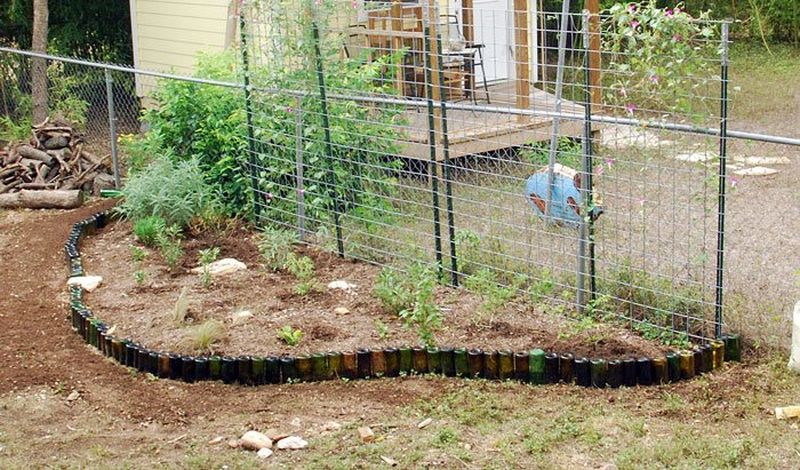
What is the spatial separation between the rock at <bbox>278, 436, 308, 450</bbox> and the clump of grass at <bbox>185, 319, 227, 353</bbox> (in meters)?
1.28

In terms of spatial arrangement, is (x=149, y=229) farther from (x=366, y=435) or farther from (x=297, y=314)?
(x=366, y=435)

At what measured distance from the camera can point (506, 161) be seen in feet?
24.6

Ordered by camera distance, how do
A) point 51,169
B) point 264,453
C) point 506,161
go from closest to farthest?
point 264,453 → point 506,161 → point 51,169

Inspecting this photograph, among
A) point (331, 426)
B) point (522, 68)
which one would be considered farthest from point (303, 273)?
point (522, 68)

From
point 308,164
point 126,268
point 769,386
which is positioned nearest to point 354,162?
point 308,164

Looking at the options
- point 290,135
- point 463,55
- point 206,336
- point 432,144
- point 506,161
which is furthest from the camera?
point 463,55

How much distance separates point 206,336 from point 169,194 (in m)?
2.60

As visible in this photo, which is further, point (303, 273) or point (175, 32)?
point (175, 32)

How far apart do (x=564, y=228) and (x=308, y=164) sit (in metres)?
2.18

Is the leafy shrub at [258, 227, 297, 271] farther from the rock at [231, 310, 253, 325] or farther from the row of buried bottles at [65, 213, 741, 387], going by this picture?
the row of buried bottles at [65, 213, 741, 387]

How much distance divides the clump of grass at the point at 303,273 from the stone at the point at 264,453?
2217mm

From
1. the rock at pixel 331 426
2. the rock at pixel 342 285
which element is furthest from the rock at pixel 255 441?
the rock at pixel 342 285

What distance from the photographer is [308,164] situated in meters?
8.52

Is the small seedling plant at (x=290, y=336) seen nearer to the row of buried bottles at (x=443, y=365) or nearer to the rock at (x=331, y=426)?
the row of buried bottles at (x=443, y=365)
